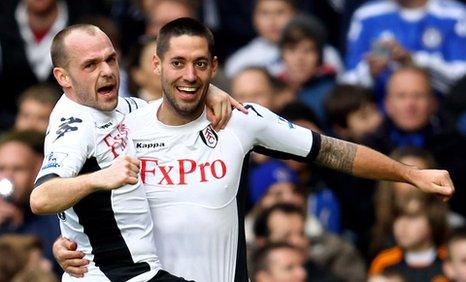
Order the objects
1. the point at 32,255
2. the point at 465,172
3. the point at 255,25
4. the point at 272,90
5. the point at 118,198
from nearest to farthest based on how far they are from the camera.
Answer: the point at 118,198 → the point at 32,255 → the point at 465,172 → the point at 272,90 → the point at 255,25

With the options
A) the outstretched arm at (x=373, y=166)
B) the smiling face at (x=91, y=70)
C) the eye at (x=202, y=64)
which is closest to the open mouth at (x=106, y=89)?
the smiling face at (x=91, y=70)

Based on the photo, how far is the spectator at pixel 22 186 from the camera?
503 inches

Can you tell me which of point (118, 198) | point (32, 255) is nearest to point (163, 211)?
point (118, 198)

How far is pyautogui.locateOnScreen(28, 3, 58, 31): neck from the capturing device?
14859 mm

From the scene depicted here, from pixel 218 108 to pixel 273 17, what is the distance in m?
6.01

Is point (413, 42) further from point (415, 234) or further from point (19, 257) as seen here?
point (19, 257)

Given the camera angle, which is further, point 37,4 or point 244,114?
point 37,4

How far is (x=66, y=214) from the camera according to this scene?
28.9 feet

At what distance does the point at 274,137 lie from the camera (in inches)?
362

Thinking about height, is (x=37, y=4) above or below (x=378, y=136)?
above

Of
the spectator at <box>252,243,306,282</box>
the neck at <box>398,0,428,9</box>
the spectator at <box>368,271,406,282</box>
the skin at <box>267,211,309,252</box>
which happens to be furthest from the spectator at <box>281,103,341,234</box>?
the neck at <box>398,0,428,9</box>

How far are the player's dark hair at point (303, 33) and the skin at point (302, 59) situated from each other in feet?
0.09

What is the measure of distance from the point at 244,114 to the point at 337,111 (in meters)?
4.60

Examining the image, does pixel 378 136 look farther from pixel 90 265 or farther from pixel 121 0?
pixel 90 265
